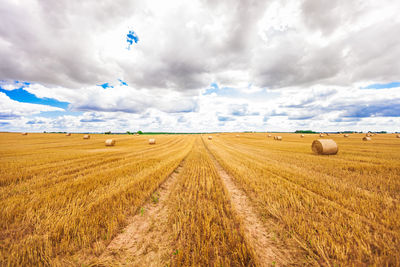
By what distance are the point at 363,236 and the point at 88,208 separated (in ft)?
20.3

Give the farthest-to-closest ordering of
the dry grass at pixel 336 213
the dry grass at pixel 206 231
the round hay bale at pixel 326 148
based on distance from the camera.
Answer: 1. the round hay bale at pixel 326 148
2. the dry grass at pixel 336 213
3. the dry grass at pixel 206 231

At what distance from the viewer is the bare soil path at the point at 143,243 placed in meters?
2.40

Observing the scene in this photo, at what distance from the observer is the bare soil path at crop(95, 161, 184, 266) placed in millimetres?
2396

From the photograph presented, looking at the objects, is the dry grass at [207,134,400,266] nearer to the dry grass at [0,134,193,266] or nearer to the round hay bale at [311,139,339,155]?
the dry grass at [0,134,193,266]

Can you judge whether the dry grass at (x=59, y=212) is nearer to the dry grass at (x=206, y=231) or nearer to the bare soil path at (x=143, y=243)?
the bare soil path at (x=143, y=243)

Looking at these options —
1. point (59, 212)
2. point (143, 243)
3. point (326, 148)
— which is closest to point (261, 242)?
point (143, 243)

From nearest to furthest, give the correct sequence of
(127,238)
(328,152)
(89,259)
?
(89,259), (127,238), (328,152)

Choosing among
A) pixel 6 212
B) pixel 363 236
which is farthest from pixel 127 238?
pixel 363 236

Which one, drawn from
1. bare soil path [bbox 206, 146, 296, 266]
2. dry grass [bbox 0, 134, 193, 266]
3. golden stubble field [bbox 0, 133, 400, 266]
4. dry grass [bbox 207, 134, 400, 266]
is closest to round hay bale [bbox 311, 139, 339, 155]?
dry grass [bbox 207, 134, 400, 266]

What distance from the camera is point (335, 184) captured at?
5707 mm

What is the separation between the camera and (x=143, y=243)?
282 centimetres

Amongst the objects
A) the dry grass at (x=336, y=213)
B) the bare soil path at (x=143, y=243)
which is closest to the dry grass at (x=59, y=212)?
the bare soil path at (x=143, y=243)

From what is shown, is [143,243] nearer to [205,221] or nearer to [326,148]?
[205,221]

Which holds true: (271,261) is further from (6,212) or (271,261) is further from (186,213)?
(6,212)
